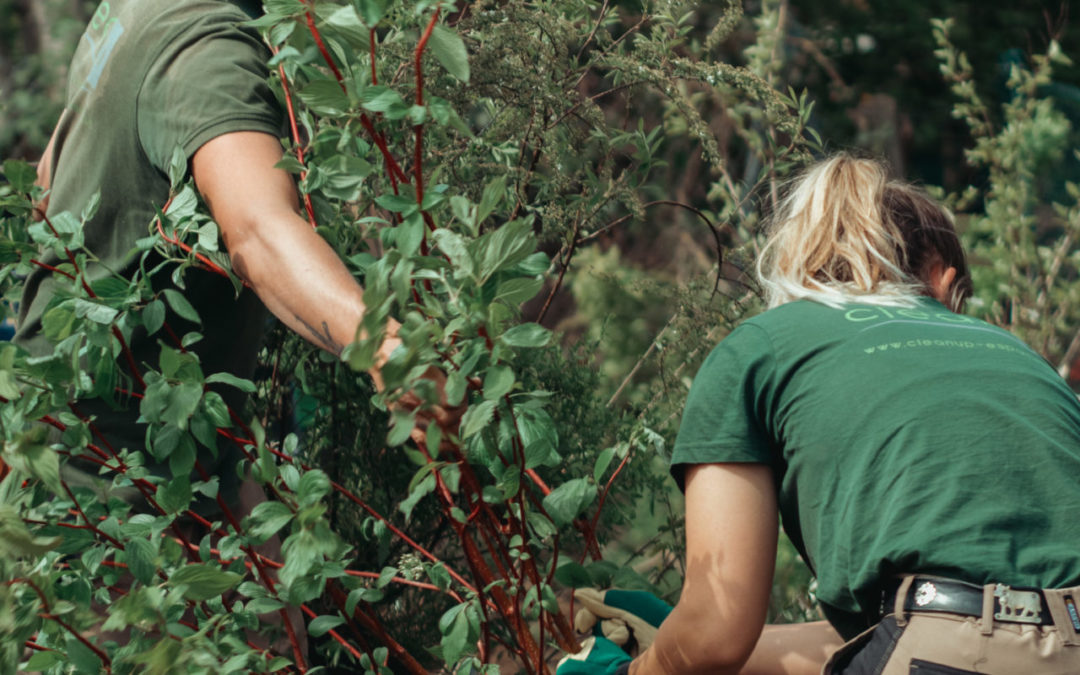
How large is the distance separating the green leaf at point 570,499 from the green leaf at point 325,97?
523mm

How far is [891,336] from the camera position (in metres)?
1.52

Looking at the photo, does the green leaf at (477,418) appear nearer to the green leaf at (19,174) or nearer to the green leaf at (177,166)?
the green leaf at (177,166)

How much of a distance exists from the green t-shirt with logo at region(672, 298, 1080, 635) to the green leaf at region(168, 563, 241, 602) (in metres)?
0.64

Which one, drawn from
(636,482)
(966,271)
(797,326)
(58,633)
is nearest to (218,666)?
(58,633)

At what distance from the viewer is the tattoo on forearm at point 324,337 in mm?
1392

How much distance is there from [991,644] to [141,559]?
109cm

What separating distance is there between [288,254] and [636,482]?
1.07m

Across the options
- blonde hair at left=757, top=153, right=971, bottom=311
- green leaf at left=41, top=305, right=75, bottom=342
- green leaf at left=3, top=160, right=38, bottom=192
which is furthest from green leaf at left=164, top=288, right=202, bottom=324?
blonde hair at left=757, top=153, right=971, bottom=311

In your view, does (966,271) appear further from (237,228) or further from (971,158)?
(971,158)

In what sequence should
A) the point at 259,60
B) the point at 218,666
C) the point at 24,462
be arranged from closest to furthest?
the point at 24,462 → the point at 218,666 → the point at 259,60

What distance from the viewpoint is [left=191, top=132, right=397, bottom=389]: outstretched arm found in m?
1.39

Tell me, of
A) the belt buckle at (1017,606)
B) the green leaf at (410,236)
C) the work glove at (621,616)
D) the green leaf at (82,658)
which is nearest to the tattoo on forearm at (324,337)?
the green leaf at (410,236)

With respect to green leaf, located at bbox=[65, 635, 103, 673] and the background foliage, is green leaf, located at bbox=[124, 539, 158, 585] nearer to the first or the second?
the background foliage

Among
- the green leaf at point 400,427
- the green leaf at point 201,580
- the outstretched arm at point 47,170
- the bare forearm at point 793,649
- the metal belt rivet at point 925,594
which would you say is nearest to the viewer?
the green leaf at point 400,427
